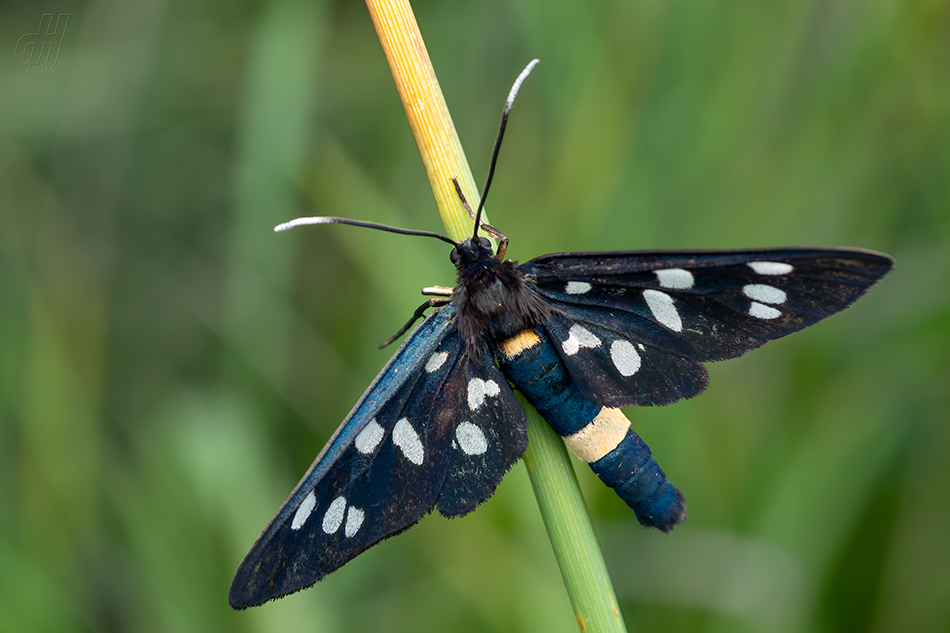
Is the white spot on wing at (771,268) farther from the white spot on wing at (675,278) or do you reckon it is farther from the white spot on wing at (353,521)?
the white spot on wing at (353,521)

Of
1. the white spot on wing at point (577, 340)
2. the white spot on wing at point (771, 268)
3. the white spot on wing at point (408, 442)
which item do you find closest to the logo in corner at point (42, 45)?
the white spot on wing at point (408, 442)

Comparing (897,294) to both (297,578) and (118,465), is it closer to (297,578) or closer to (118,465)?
(297,578)

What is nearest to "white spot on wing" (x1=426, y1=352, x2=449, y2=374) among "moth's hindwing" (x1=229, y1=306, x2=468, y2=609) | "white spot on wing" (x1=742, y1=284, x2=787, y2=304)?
"moth's hindwing" (x1=229, y1=306, x2=468, y2=609)

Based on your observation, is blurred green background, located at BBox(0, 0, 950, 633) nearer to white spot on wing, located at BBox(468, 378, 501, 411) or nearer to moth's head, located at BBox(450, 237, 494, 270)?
white spot on wing, located at BBox(468, 378, 501, 411)

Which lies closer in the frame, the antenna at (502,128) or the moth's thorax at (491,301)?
the antenna at (502,128)

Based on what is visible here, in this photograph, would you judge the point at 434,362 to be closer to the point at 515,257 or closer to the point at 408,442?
the point at 408,442

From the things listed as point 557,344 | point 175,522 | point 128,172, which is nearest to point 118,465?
point 175,522
